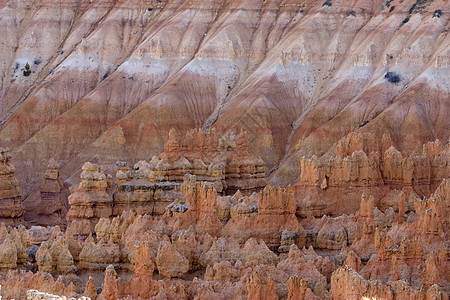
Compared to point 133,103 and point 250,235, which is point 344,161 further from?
point 133,103

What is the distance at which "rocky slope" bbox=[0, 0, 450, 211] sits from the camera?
314 feet

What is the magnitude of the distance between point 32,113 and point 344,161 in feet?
195

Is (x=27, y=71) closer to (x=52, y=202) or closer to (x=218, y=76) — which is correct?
(x=218, y=76)

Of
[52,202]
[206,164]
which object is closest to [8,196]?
[52,202]

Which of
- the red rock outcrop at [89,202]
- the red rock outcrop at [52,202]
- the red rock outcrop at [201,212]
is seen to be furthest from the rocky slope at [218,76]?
the red rock outcrop at [201,212]

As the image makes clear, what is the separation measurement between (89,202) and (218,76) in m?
54.6

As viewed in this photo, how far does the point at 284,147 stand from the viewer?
322ft

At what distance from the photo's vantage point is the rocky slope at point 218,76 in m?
95.8

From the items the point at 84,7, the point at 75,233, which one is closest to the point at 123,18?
the point at 84,7

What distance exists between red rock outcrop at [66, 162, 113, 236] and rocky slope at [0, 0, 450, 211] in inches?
1171

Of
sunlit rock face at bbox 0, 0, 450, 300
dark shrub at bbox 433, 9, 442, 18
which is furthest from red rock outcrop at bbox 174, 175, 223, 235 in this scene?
dark shrub at bbox 433, 9, 442, 18

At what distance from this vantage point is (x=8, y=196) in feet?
225

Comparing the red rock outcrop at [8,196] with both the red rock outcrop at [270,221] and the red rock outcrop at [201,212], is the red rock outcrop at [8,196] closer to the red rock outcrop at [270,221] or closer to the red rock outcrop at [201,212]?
the red rock outcrop at [201,212]

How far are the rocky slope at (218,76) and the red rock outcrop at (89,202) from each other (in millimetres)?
29753
